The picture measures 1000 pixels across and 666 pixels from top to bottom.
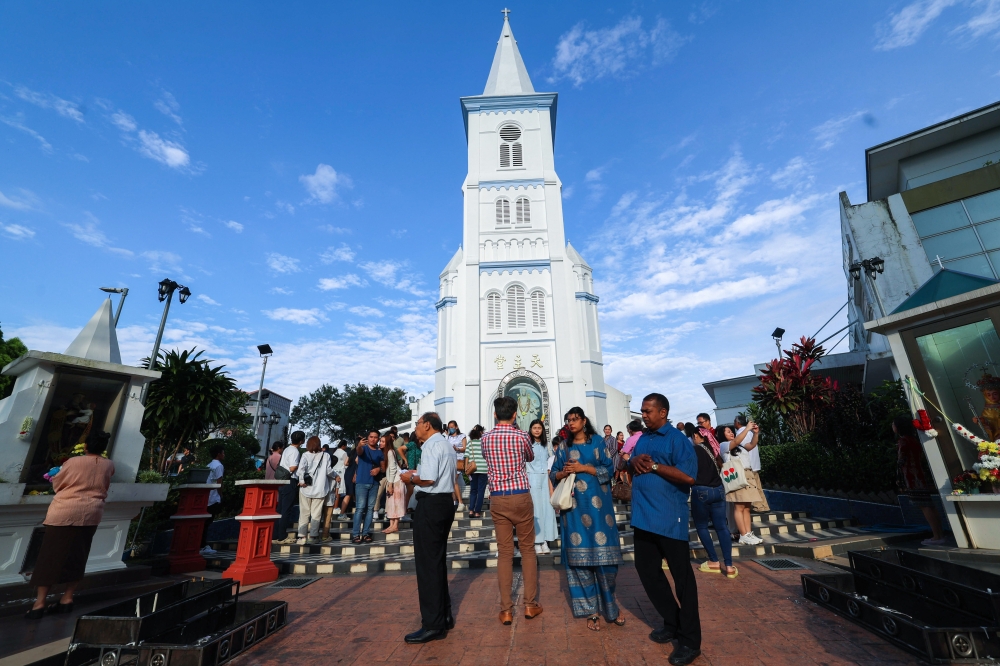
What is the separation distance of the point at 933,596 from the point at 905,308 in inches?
177

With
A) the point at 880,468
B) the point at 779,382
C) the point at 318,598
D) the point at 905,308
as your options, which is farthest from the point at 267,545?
the point at 779,382

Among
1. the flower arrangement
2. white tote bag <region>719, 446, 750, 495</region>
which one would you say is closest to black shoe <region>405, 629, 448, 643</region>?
white tote bag <region>719, 446, 750, 495</region>

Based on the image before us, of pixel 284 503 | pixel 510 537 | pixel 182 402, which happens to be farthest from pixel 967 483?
pixel 182 402

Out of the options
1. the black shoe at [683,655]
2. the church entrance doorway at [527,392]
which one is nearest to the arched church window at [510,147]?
the church entrance doorway at [527,392]

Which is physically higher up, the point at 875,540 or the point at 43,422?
the point at 43,422

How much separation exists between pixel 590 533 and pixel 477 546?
437 centimetres

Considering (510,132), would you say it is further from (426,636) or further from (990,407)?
(426,636)

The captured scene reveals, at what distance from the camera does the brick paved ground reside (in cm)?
314

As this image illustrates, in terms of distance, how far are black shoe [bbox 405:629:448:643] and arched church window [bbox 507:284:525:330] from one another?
19.1 meters

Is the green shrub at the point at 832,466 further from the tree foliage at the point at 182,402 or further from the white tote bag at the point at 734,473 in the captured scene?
the tree foliage at the point at 182,402

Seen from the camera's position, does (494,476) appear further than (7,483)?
No

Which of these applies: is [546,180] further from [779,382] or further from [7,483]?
[7,483]

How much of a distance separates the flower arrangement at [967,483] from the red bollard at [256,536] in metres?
8.44

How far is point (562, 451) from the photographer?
13.4 ft
